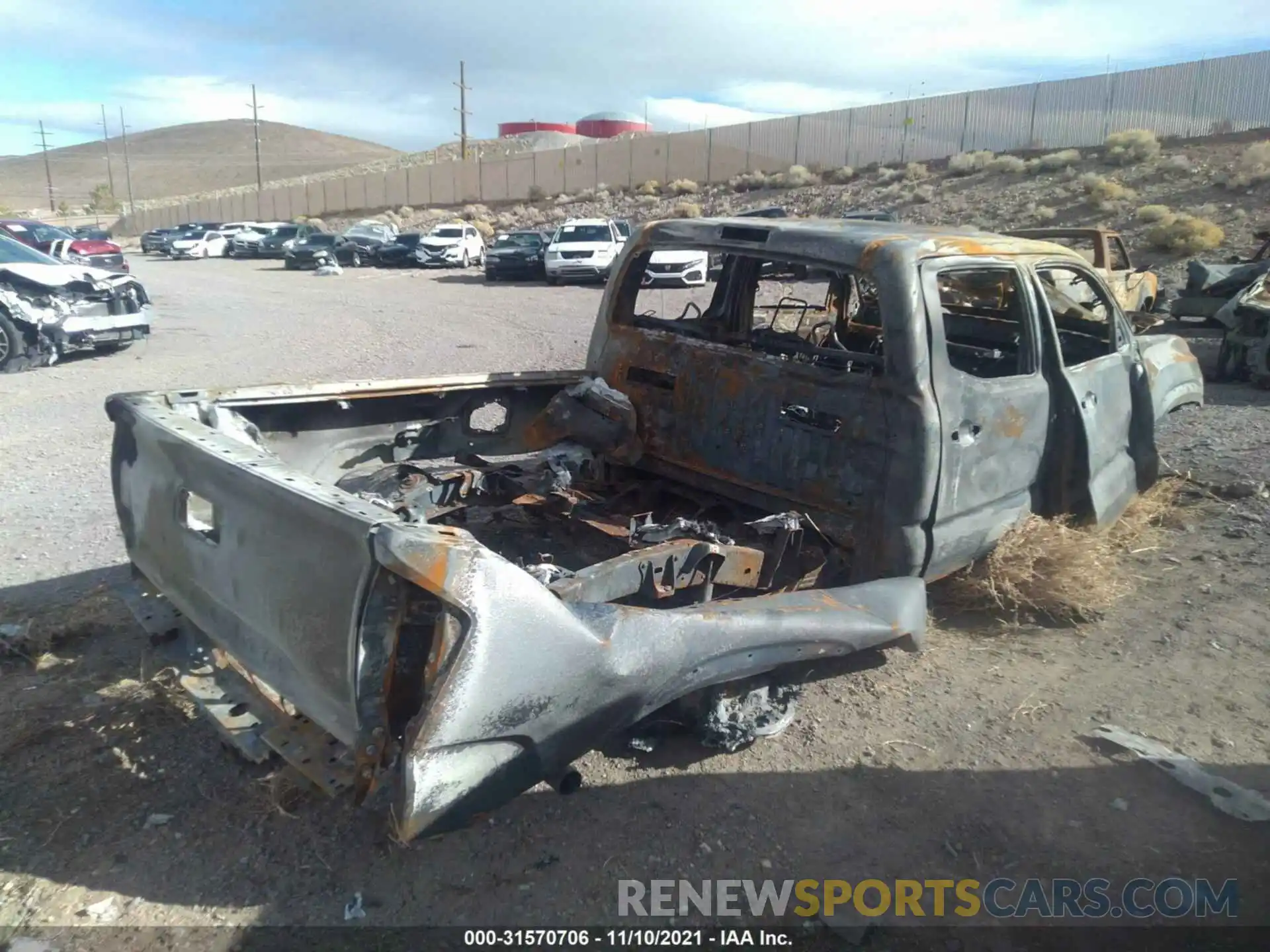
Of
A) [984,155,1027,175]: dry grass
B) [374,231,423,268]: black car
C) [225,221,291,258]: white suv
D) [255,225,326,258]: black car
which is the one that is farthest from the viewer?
[255,225,326,258]: black car

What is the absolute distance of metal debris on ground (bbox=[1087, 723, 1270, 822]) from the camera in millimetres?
3084

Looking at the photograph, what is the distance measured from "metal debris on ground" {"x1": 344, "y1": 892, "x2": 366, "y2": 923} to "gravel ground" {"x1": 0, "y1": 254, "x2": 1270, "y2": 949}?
24 mm

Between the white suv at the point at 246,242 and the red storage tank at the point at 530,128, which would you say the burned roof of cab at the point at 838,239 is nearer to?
the white suv at the point at 246,242

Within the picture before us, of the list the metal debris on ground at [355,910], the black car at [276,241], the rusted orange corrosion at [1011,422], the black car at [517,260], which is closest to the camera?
the metal debris on ground at [355,910]

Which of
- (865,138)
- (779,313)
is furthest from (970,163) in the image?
(779,313)

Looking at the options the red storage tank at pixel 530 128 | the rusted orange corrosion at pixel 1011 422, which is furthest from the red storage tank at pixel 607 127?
the rusted orange corrosion at pixel 1011 422

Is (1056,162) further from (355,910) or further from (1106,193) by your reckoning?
(355,910)

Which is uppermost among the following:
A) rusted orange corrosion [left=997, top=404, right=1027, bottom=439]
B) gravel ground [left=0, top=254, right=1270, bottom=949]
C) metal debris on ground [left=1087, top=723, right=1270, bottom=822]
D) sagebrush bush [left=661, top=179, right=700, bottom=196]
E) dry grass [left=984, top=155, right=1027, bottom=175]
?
dry grass [left=984, top=155, right=1027, bottom=175]

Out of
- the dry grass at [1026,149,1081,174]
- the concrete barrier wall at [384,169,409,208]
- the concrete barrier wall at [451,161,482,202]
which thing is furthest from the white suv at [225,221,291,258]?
the dry grass at [1026,149,1081,174]

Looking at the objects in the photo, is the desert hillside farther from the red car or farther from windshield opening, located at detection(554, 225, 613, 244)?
windshield opening, located at detection(554, 225, 613, 244)

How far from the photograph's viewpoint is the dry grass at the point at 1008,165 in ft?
114

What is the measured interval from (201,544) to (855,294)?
12.6 ft

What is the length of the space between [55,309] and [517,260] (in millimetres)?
15248

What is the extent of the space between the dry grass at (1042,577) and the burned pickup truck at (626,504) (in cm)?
19
